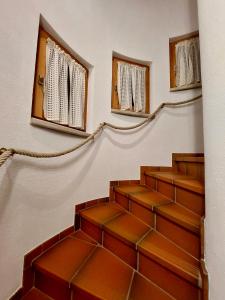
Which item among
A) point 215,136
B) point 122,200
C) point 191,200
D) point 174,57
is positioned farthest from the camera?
point 174,57

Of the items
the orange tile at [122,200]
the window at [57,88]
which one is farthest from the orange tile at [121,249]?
the window at [57,88]

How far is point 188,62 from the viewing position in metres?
2.23

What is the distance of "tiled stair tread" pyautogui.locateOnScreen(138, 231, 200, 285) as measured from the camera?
0.86 metres

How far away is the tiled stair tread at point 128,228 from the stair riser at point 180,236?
0.12 meters

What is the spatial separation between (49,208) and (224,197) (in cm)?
102

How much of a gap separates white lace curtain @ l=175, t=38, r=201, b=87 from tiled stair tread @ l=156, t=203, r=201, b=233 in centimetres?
164

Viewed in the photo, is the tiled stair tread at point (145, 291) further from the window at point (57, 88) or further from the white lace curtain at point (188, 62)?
the white lace curtain at point (188, 62)

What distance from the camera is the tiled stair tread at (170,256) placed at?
0.86 m

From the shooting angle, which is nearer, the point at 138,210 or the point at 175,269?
the point at 175,269

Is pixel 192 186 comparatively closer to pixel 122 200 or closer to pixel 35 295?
pixel 122 200

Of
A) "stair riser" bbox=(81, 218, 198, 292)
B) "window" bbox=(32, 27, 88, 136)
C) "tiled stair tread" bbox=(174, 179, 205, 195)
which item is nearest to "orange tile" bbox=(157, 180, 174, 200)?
"tiled stair tread" bbox=(174, 179, 205, 195)

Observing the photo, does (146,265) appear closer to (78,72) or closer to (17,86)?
(17,86)

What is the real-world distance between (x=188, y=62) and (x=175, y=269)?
2327 mm

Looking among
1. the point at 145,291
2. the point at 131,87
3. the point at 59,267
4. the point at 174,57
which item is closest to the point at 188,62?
the point at 174,57
